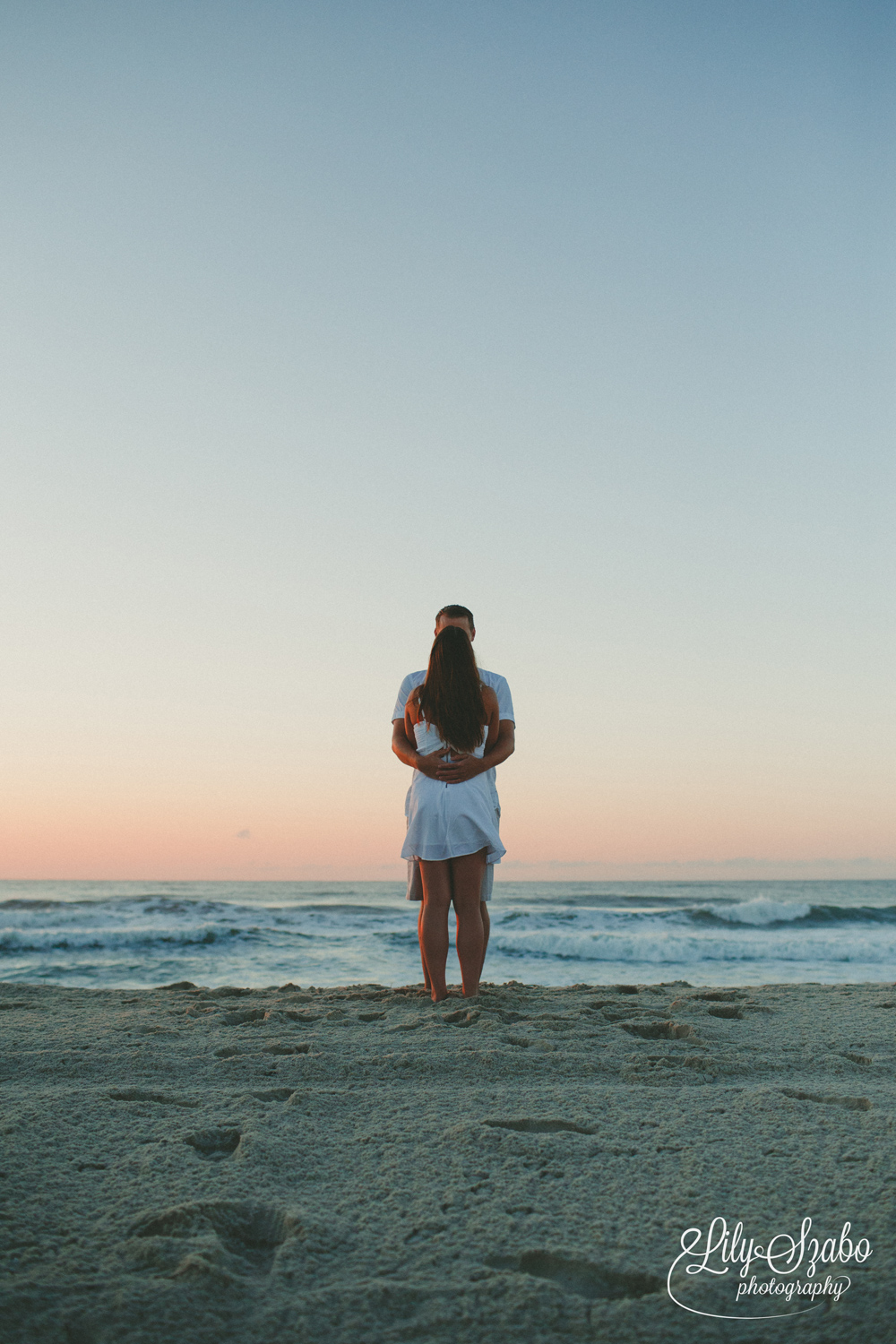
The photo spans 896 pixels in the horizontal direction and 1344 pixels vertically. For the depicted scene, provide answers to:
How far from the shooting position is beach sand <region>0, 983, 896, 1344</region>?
4.05 feet

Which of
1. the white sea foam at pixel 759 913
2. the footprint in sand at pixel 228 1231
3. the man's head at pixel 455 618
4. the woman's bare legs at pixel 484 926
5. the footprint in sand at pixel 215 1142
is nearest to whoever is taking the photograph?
the footprint in sand at pixel 228 1231

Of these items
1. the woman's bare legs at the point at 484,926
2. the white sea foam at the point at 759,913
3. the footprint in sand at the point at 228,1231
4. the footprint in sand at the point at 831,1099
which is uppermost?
the woman's bare legs at the point at 484,926

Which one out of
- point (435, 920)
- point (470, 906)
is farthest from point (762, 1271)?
point (435, 920)

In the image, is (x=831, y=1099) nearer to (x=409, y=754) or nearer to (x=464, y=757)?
(x=464, y=757)

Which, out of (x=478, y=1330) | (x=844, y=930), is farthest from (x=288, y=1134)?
(x=844, y=930)

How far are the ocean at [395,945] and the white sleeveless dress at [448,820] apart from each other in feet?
9.25

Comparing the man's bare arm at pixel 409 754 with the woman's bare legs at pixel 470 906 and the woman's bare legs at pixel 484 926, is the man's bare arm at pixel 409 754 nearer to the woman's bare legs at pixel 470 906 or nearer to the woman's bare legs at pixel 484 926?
the woman's bare legs at pixel 470 906

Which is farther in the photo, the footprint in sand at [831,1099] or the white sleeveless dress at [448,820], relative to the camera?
the white sleeveless dress at [448,820]

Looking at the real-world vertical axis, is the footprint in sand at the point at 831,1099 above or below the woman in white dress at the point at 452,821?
below

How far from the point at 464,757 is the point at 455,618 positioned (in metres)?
0.69

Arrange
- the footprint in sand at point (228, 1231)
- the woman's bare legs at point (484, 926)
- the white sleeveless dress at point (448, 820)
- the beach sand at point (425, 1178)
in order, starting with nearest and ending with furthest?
the beach sand at point (425, 1178)
the footprint in sand at point (228, 1231)
the white sleeveless dress at point (448, 820)
the woman's bare legs at point (484, 926)

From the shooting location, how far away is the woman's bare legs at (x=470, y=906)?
3730 mm

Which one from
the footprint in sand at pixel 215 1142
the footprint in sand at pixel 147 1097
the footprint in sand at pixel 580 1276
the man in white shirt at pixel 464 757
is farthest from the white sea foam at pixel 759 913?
the footprint in sand at pixel 580 1276

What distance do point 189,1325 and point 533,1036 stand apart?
1.98m
